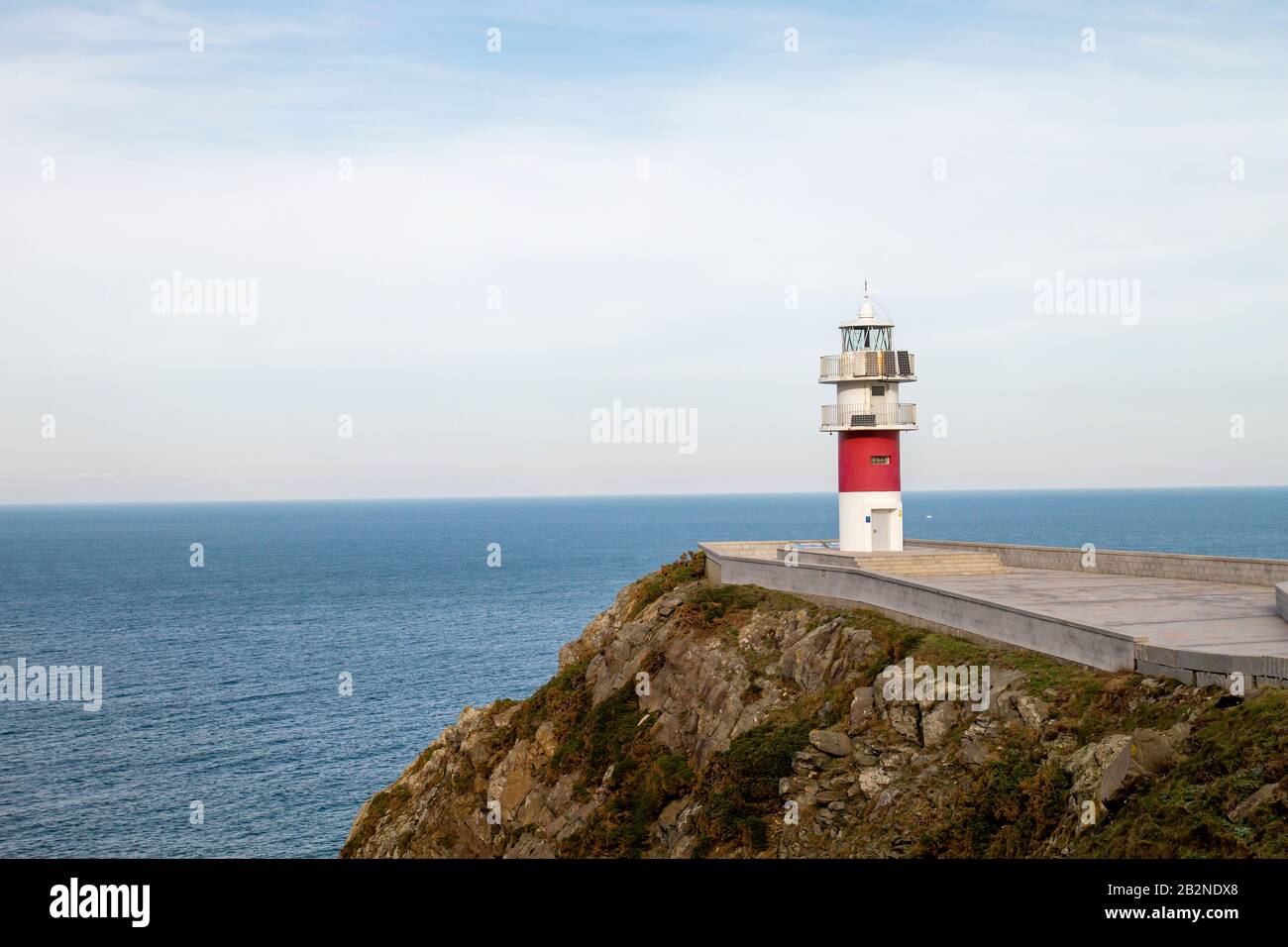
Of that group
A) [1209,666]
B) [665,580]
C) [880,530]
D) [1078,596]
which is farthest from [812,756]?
[665,580]

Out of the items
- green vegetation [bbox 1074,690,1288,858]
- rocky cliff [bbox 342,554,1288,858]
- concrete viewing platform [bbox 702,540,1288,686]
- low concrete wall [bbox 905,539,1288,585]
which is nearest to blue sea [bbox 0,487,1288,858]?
rocky cliff [bbox 342,554,1288,858]

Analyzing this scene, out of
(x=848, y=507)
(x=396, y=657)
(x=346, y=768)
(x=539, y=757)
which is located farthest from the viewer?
(x=396, y=657)

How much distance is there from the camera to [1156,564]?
31.0 meters

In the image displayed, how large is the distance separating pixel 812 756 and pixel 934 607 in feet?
15.7

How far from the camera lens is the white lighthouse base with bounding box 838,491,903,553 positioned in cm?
3769

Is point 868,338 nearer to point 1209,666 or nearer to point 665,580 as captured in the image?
point 665,580

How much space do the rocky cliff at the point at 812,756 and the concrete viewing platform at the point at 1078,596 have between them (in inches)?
19.1

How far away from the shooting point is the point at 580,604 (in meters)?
107

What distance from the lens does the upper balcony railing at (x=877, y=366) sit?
37.2m

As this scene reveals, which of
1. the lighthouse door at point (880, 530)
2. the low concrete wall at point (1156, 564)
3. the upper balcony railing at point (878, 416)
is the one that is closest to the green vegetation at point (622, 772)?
the lighthouse door at point (880, 530)
